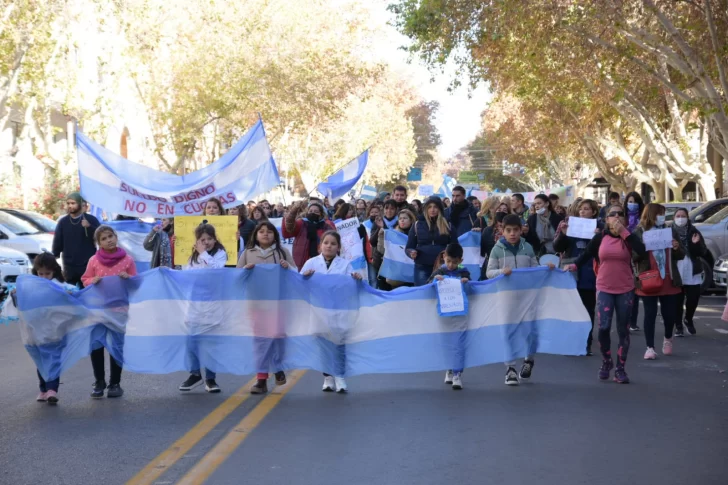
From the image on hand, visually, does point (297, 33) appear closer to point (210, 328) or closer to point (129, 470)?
point (210, 328)

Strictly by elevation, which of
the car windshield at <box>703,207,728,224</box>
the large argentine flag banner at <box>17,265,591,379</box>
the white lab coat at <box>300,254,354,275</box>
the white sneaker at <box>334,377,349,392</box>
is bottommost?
the white sneaker at <box>334,377,349,392</box>

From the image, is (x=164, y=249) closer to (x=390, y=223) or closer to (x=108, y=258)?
(x=108, y=258)

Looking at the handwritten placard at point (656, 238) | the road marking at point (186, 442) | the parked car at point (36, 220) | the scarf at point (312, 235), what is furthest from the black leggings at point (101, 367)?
the parked car at point (36, 220)

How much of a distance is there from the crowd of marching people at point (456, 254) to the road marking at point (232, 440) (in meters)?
0.33

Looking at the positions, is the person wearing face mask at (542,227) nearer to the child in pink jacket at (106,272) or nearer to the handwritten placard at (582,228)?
the handwritten placard at (582,228)

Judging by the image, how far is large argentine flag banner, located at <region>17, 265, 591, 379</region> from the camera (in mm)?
9305

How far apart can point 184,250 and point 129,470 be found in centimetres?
542

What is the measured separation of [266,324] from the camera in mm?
9570

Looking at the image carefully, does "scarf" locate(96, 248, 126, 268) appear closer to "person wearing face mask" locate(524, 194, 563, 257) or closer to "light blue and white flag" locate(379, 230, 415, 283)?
"light blue and white flag" locate(379, 230, 415, 283)

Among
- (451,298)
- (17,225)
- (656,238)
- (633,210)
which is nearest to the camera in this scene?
(451,298)

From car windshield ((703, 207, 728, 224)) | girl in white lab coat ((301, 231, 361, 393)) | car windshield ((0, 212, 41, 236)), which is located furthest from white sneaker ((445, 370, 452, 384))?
car windshield ((0, 212, 41, 236))

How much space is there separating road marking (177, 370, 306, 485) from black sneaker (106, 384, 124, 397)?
1.29 meters

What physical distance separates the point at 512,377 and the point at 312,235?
361 centimetres

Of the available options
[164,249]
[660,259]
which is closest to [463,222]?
[660,259]
